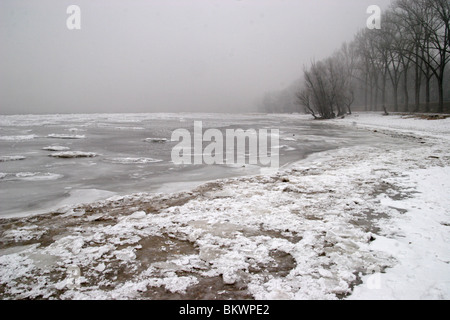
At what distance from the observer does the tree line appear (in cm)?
2634

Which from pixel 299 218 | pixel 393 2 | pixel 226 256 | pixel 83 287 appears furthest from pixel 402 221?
pixel 393 2

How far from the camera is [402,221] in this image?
146 inches

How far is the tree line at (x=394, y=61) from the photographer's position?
2634 centimetres

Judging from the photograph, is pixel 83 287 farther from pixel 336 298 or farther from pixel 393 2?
pixel 393 2

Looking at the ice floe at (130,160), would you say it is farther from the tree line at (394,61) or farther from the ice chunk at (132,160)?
the tree line at (394,61)

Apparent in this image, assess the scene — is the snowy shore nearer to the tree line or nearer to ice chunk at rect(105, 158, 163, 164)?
ice chunk at rect(105, 158, 163, 164)

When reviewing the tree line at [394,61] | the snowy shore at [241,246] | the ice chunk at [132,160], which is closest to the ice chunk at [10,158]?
the ice chunk at [132,160]

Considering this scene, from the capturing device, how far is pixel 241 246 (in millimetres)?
3119

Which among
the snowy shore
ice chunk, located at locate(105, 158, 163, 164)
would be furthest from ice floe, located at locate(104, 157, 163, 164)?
the snowy shore

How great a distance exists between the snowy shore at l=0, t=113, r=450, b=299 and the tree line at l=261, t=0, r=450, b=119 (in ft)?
93.9

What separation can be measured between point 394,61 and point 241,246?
145ft

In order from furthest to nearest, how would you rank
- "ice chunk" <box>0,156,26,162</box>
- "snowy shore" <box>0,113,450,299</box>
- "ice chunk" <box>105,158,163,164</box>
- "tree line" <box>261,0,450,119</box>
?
"tree line" <box>261,0,450,119</box> → "ice chunk" <box>0,156,26,162</box> → "ice chunk" <box>105,158,163,164</box> → "snowy shore" <box>0,113,450,299</box>
